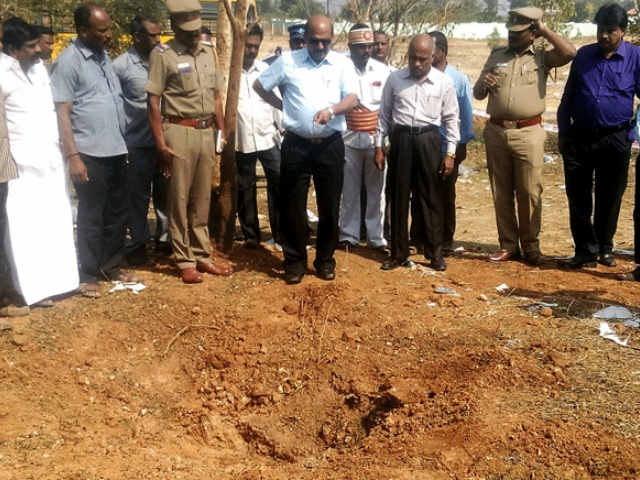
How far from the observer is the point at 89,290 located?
561 centimetres

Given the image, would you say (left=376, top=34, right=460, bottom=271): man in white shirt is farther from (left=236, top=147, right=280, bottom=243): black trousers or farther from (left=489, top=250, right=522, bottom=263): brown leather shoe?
(left=236, top=147, right=280, bottom=243): black trousers

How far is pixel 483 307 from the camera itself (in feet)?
17.9

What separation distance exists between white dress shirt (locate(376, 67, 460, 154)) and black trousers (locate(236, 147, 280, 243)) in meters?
1.20

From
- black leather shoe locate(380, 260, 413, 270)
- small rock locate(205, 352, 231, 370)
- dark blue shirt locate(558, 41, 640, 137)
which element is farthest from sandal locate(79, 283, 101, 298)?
dark blue shirt locate(558, 41, 640, 137)

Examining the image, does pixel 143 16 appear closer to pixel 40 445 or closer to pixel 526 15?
pixel 526 15

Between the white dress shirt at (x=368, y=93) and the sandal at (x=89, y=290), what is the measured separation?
2.67 meters

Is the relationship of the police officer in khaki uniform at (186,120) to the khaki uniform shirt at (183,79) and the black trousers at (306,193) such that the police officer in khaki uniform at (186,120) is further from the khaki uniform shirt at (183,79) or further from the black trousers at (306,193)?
the black trousers at (306,193)

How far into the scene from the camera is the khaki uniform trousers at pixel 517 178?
20.6 feet

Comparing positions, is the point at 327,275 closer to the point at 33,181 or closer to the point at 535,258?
the point at 535,258

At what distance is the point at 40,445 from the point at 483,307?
125 inches

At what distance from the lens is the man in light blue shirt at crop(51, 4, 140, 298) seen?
17.2 ft

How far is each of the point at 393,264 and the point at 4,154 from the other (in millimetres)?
3237

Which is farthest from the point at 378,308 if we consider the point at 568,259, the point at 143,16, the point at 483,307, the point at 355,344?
the point at 143,16

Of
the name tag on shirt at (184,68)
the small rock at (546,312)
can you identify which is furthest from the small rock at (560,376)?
the name tag on shirt at (184,68)
